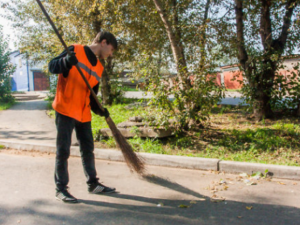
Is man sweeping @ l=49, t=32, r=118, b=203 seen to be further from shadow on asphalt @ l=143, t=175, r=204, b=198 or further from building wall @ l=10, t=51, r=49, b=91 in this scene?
building wall @ l=10, t=51, r=49, b=91

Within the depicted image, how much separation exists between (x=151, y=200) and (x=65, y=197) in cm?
97

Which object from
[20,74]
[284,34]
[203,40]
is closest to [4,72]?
[203,40]

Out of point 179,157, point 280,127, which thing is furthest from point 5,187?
point 280,127

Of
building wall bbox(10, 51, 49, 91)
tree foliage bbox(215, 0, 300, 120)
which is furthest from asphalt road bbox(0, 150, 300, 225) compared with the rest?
Result: building wall bbox(10, 51, 49, 91)

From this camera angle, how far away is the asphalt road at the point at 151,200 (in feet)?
9.54

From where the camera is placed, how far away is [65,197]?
3305 millimetres

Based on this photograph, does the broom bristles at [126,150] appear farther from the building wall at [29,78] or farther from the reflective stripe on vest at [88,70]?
the building wall at [29,78]

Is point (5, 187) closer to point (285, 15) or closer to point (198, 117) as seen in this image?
point (198, 117)

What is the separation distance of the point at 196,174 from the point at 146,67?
2.50 meters

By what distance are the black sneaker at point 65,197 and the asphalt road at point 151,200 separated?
63 mm

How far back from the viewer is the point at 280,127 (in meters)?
6.22

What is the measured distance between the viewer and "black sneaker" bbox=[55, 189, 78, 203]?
10.8ft

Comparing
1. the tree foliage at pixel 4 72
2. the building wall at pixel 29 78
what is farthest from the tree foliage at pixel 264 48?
the building wall at pixel 29 78

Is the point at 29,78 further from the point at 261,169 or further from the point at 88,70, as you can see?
the point at 261,169
